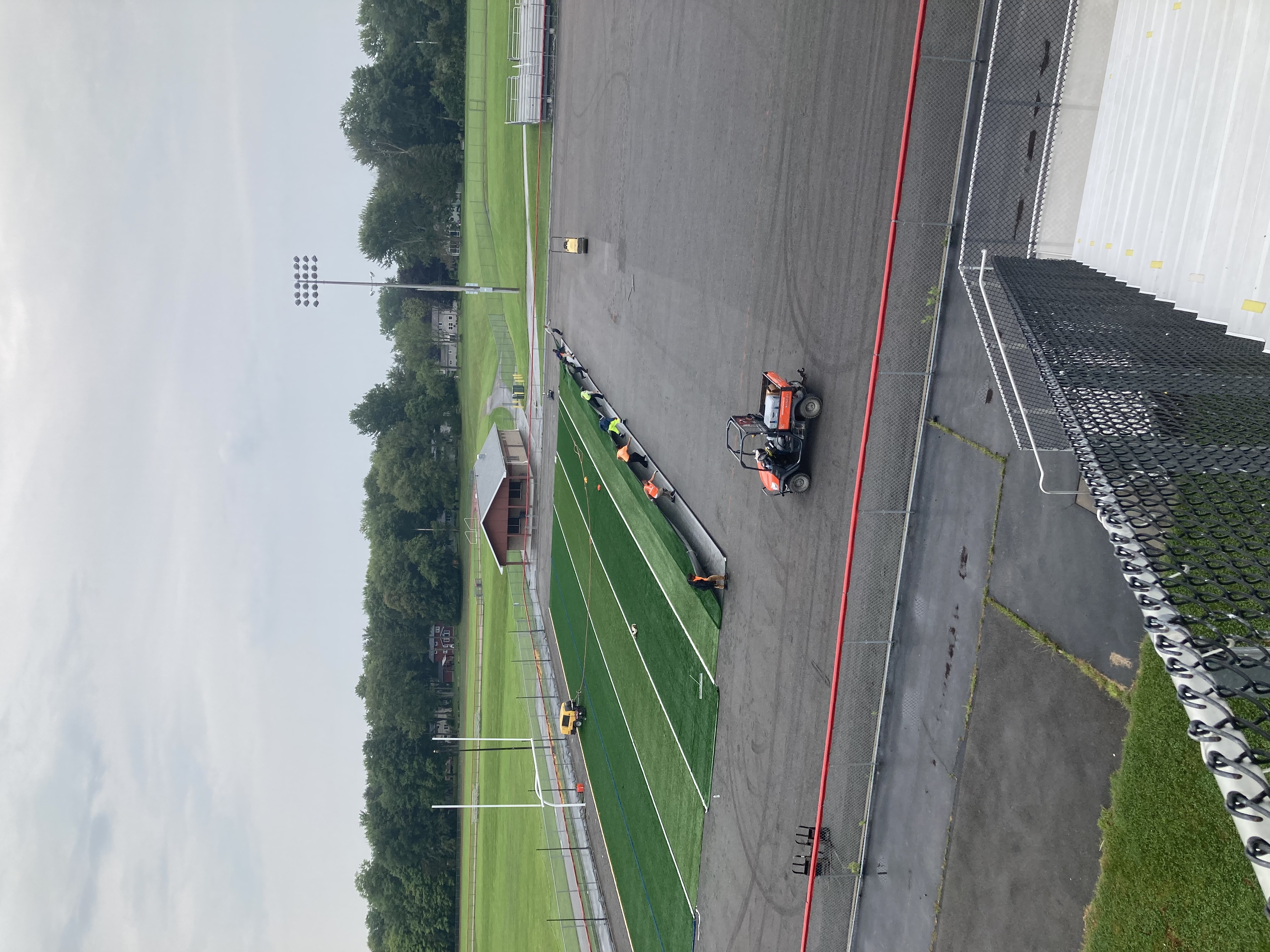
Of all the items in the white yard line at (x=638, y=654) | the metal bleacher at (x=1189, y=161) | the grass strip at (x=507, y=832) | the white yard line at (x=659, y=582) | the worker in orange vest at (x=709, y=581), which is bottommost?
the grass strip at (x=507, y=832)

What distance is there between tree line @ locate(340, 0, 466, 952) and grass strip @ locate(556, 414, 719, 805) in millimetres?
29856

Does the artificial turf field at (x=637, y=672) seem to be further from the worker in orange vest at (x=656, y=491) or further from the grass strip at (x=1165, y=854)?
the grass strip at (x=1165, y=854)

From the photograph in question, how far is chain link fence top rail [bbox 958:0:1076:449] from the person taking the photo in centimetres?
985

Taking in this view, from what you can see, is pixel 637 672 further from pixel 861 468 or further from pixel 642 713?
pixel 861 468

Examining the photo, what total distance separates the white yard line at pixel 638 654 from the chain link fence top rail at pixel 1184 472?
12.5m

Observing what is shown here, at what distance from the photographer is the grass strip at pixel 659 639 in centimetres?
1755

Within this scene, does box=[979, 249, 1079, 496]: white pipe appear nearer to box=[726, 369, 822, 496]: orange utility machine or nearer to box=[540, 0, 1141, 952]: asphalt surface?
box=[540, 0, 1141, 952]: asphalt surface

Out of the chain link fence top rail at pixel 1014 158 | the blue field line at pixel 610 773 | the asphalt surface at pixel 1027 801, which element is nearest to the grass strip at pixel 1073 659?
the asphalt surface at pixel 1027 801

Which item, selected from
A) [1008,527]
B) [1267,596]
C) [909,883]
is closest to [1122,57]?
[1008,527]

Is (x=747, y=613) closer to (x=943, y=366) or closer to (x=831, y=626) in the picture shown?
(x=831, y=626)

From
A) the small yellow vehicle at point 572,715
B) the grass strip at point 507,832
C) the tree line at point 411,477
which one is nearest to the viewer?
the small yellow vehicle at point 572,715

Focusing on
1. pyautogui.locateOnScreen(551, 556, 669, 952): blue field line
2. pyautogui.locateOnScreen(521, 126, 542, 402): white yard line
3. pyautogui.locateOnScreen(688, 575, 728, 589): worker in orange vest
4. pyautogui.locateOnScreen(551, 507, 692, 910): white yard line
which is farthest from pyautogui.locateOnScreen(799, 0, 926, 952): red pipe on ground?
pyautogui.locateOnScreen(521, 126, 542, 402): white yard line

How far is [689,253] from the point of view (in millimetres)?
18062

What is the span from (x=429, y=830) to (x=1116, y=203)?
52.5 m
